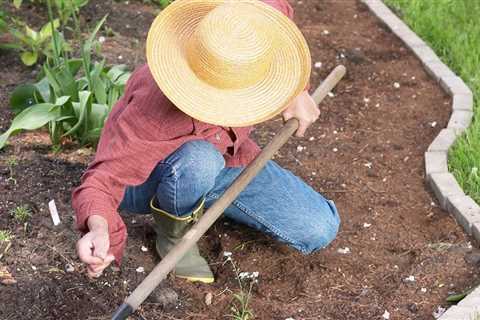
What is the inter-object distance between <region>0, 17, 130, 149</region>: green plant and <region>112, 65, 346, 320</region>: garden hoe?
0.97 metres

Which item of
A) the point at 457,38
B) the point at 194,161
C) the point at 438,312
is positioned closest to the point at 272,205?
the point at 194,161

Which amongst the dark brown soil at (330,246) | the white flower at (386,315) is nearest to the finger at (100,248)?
the dark brown soil at (330,246)

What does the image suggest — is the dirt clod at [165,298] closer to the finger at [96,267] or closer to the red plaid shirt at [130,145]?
the red plaid shirt at [130,145]

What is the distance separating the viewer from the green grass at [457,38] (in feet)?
13.2

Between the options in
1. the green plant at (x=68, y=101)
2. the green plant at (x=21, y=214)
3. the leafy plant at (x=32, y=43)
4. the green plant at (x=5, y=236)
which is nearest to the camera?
the green plant at (x=5, y=236)

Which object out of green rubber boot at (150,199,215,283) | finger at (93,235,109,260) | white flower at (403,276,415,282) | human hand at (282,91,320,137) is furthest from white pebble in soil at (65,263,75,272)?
white flower at (403,276,415,282)

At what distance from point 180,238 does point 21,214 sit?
608 mm

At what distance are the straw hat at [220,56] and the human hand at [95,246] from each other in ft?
1.30

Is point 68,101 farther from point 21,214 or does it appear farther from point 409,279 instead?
point 409,279

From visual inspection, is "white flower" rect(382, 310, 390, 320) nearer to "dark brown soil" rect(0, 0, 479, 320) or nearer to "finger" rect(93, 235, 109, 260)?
"dark brown soil" rect(0, 0, 479, 320)

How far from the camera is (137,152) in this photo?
2.88m

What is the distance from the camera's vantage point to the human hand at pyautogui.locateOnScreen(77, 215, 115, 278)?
251cm

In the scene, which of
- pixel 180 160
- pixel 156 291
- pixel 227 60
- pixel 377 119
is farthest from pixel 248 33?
pixel 377 119

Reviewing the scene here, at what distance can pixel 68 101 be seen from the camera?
3795mm
